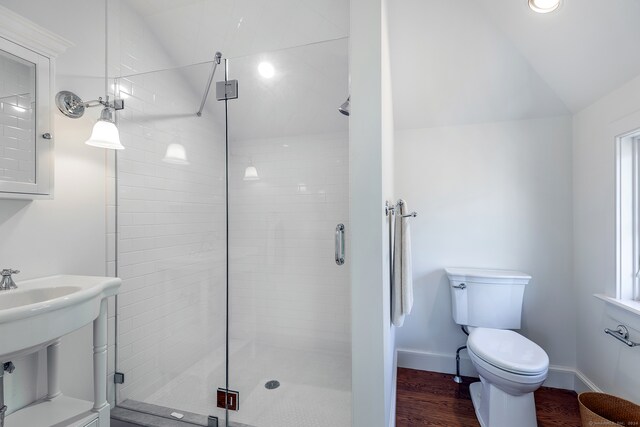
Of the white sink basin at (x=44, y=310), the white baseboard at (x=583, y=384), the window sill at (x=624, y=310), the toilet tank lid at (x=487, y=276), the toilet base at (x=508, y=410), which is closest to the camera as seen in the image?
the white sink basin at (x=44, y=310)

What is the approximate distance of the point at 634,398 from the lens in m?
1.43

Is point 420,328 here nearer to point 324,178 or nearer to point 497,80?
point 324,178

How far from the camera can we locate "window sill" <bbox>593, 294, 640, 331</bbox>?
1421mm

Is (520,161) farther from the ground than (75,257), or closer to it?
farther from the ground

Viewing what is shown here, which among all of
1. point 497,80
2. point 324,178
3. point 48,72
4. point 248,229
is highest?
point 497,80

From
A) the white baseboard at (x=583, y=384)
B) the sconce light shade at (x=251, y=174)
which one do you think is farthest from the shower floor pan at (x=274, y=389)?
the white baseboard at (x=583, y=384)

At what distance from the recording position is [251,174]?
175 centimetres

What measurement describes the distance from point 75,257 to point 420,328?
2.30 m

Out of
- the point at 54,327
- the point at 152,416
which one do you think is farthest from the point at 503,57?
the point at 152,416

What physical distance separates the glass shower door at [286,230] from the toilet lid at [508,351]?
0.78 metres

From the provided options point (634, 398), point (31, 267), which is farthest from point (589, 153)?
point (31, 267)

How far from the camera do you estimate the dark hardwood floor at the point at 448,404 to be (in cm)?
168

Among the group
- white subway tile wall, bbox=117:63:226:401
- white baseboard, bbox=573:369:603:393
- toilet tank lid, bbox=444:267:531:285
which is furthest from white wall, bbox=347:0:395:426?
white baseboard, bbox=573:369:603:393

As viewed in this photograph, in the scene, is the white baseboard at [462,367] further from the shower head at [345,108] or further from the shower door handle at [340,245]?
the shower head at [345,108]
